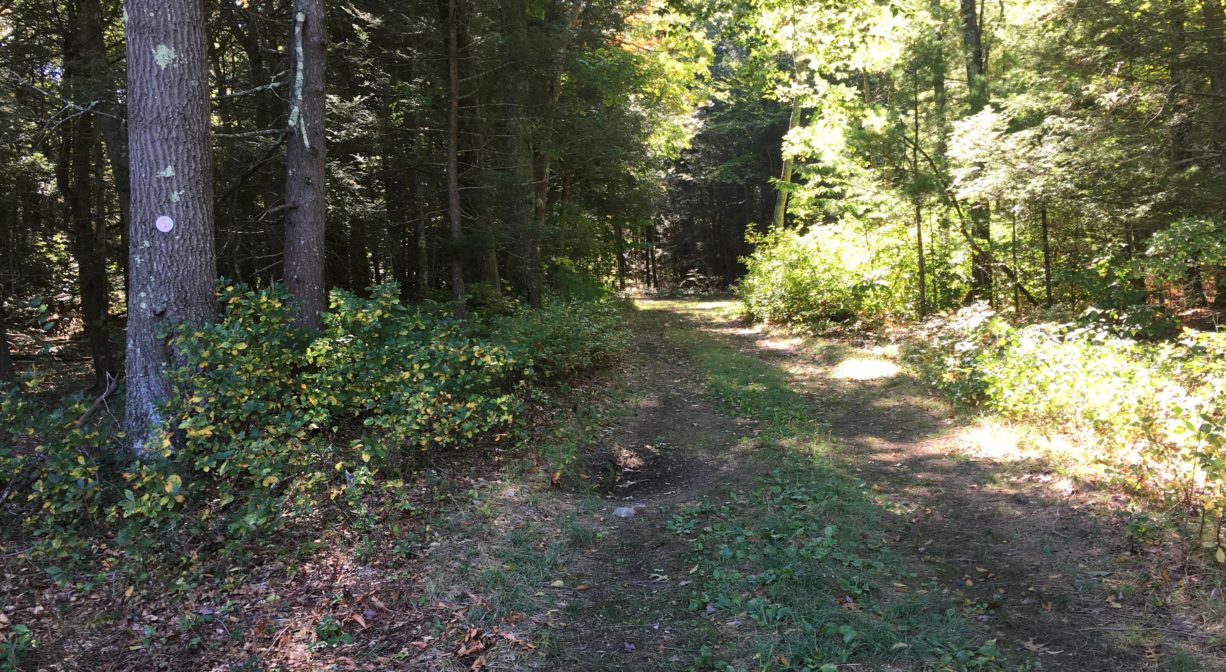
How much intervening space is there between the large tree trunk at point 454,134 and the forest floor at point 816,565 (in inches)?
176

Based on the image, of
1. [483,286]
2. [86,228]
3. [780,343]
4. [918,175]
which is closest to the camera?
[483,286]

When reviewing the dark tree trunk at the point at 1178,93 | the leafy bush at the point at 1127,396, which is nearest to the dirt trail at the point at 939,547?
the leafy bush at the point at 1127,396

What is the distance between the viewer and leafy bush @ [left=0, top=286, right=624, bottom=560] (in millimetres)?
4285

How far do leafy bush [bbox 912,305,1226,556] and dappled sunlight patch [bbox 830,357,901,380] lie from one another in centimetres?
194

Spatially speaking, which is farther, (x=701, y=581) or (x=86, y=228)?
(x=86, y=228)

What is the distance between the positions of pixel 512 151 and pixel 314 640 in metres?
11.0

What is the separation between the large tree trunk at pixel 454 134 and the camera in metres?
10.6

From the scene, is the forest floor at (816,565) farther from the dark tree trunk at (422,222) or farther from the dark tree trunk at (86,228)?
the dark tree trunk at (86,228)

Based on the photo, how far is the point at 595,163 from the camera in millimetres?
18688

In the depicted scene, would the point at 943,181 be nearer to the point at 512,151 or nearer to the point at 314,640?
the point at 512,151

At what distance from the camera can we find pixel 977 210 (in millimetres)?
12648

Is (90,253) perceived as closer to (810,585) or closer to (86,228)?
(86,228)

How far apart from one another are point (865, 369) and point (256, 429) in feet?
31.6

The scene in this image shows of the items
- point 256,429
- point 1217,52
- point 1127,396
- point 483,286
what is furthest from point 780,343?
point 256,429
